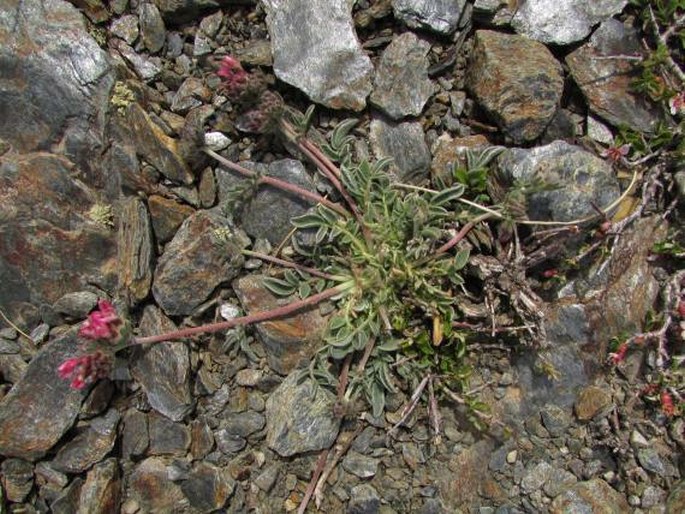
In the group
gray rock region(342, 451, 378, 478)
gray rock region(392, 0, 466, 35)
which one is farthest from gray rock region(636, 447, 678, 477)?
gray rock region(392, 0, 466, 35)

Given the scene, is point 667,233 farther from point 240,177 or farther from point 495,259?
point 240,177

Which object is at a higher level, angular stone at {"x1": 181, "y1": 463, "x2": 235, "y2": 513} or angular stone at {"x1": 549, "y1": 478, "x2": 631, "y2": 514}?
angular stone at {"x1": 181, "y1": 463, "x2": 235, "y2": 513}

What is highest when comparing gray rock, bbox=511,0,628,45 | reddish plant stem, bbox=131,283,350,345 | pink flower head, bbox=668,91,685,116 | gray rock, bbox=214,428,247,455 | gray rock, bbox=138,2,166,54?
gray rock, bbox=138,2,166,54

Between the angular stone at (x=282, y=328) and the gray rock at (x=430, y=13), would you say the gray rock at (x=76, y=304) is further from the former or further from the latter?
the gray rock at (x=430, y=13)

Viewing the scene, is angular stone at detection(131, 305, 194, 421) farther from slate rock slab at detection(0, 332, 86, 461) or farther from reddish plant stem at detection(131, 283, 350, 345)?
slate rock slab at detection(0, 332, 86, 461)

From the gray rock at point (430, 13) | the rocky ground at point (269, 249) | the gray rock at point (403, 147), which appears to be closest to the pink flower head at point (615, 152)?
the rocky ground at point (269, 249)

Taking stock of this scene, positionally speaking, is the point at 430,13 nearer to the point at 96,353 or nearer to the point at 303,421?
the point at 303,421
